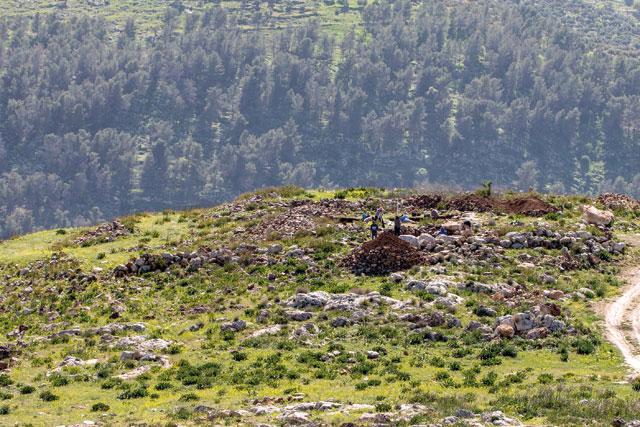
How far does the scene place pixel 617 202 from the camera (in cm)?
6681

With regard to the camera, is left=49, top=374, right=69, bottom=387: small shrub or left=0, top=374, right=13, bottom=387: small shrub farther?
left=0, top=374, right=13, bottom=387: small shrub

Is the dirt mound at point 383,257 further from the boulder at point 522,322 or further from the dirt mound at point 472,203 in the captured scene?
the dirt mound at point 472,203

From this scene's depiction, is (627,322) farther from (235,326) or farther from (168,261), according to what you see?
(168,261)

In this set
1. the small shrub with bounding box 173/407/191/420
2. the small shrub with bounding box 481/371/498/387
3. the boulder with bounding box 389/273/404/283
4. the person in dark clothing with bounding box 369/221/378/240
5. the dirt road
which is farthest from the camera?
the person in dark clothing with bounding box 369/221/378/240

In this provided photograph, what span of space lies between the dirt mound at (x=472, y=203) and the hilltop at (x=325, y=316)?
17 cm

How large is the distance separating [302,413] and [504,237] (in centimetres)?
2457

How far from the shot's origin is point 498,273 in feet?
170

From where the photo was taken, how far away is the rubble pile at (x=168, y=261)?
55938 millimetres

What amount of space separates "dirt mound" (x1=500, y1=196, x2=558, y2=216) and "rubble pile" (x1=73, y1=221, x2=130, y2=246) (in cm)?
2143

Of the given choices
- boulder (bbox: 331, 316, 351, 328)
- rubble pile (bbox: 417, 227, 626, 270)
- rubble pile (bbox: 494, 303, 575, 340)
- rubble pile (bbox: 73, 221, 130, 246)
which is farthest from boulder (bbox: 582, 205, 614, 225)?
rubble pile (bbox: 73, 221, 130, 246)

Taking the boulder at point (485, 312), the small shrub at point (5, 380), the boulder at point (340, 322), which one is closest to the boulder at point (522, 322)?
the boulder at point (485, 312)

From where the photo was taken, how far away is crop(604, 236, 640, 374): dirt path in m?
42.2

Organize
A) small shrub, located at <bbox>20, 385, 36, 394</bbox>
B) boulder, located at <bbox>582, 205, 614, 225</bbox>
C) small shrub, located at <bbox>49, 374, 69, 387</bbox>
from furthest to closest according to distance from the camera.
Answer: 1. boulder, located at <bbox>582, 205, 614, 225</bbox>
2. small shrub, located at <bbox>49, 374, 69, 387</bbox>
3. small shrub, located at <bbox>20, 385, 36, 394</bbox>

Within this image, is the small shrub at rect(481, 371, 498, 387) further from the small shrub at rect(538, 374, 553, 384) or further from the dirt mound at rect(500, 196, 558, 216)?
the dirt mound at rect(500, 196, 558, 216)
